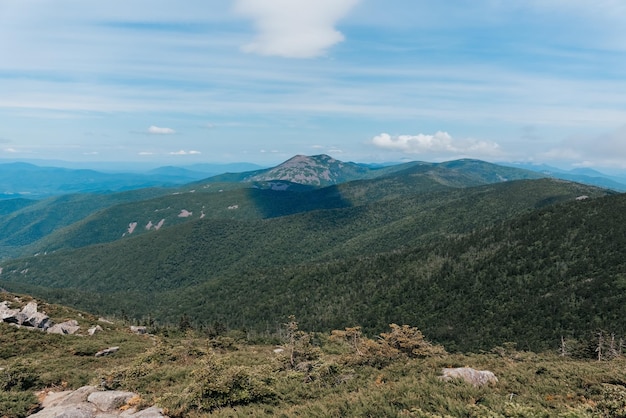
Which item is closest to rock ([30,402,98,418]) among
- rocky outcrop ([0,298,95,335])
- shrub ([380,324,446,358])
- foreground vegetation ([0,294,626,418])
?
foreground vegetation ([0,294,626,418])

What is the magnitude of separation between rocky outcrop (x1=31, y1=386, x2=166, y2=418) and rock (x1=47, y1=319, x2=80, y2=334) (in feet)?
175

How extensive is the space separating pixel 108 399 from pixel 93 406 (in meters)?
1.12

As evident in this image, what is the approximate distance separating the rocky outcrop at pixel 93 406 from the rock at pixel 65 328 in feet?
175

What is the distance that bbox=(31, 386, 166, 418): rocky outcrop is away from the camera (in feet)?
83.1

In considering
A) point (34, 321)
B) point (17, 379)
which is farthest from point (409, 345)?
point (34, 321)

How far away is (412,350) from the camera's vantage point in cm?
4162

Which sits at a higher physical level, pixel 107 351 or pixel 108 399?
pixel 108 399

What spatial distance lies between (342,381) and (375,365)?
22.0ft

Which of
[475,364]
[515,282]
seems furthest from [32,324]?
[515,282]

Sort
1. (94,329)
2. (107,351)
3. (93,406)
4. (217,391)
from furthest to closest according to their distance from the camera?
(94,329), (107,351), (93,406), (217,391)

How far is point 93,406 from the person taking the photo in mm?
28234

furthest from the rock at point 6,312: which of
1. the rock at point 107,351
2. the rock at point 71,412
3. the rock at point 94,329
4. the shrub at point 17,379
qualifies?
the rock at point 71,412

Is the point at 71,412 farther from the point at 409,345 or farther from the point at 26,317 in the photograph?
the point at 26,317

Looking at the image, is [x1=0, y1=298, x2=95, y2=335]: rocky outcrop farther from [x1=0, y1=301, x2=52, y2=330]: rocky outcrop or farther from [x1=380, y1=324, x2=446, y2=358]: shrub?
[x1=380, y1=324, x2=446, y2=358]: shrub
